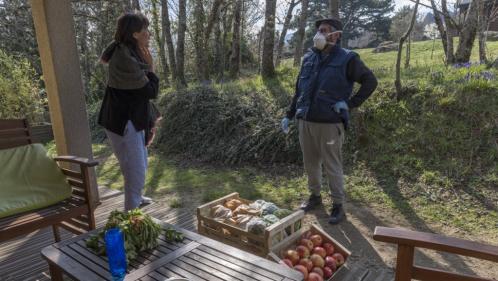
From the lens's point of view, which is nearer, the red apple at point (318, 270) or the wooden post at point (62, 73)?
the red apple at point (318, 270)

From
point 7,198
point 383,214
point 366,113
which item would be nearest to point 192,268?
point 7,198

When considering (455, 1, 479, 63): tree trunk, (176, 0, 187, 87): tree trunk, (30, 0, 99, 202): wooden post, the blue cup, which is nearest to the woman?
(30, 0, 99, 202): wooden post

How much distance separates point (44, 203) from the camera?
2.49 metres

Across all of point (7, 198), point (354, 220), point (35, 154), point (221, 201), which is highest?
point (35, 154)

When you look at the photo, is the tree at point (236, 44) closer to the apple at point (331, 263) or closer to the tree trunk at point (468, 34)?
the tree trunk at point (468, 34)

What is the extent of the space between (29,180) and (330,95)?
2437 mm

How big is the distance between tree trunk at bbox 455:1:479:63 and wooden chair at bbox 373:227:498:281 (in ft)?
17.1

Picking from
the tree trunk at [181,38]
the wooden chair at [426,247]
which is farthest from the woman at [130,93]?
the tree trunk at [181,38]

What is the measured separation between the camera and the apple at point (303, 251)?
2.26 metres

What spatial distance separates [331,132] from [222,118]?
278 cm

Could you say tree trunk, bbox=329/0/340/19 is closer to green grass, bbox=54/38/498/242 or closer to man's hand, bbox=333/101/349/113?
green grass, bbox=54/38/498/242

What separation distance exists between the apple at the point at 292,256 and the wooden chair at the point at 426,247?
782 mm

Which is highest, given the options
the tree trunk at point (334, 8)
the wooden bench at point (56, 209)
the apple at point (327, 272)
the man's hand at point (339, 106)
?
the tree trunk at point (334, 8)

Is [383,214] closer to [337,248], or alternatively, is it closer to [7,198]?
[337,248]
